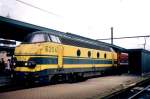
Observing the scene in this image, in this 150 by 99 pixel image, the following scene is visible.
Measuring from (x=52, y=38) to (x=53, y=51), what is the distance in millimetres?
847

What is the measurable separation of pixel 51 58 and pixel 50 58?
0.33 ft

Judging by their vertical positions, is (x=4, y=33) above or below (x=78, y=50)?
above

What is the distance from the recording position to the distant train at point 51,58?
46.2ft

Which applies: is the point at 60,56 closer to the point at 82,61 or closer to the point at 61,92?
the point at 82,61

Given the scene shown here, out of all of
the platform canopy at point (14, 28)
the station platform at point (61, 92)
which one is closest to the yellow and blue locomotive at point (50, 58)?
the station platform at point (61, 92)

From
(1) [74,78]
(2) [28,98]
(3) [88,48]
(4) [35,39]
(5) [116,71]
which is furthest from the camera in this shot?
(5) [116,71]

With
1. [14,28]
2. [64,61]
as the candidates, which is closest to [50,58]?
[64,61]

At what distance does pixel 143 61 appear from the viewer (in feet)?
97.9

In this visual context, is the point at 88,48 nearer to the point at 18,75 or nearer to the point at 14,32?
the point at 14,32

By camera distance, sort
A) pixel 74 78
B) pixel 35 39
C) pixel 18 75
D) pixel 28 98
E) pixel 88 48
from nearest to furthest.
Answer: pixel 28 98
pixel 18 75
pixel 35 39
pixel 74 78
pixel 88 48

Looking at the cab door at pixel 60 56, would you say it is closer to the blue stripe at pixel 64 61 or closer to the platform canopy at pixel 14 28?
the blue stripe at pixel 64 61

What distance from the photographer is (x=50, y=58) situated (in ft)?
49.2

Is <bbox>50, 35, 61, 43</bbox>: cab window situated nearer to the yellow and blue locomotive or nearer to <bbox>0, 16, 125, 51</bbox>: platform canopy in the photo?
the yellow and blue locomotive

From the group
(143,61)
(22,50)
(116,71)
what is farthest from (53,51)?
(143,61)
